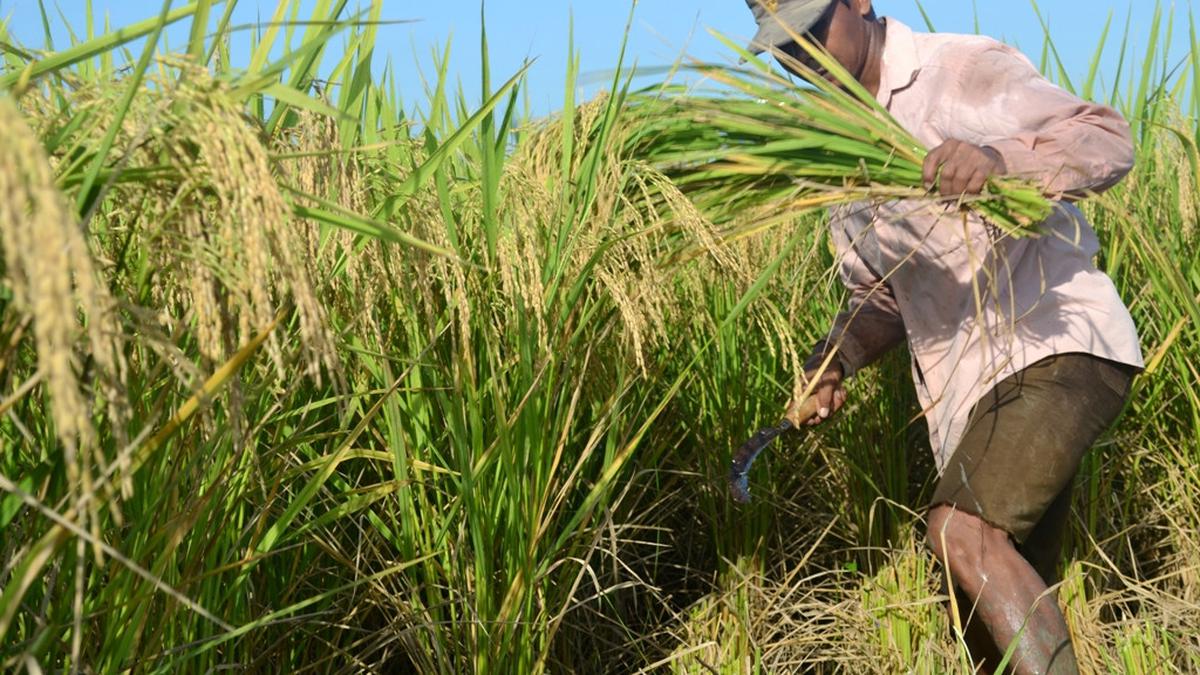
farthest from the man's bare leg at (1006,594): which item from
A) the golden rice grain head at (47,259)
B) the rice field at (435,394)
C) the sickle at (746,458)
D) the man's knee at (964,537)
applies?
the golden rice grain head at (47,259)

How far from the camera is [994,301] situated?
2.75 metres

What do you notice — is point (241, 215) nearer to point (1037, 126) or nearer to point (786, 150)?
point (786, 150)

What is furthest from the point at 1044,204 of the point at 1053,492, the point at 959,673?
the point at 959,673

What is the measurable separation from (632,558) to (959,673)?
832mm

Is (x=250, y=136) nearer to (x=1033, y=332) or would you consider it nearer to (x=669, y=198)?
(x=669, y=198)

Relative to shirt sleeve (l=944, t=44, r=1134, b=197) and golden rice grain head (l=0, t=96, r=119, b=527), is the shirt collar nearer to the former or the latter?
shirt sleeve (l=944, t=44, r=1134, b=197)

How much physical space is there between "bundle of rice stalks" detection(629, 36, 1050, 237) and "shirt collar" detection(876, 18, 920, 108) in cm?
23

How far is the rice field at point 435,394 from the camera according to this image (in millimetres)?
1203

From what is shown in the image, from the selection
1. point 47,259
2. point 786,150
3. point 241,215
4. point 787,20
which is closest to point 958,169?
point 786,150

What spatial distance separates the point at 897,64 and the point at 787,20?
0.31 m

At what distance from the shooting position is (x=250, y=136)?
109 centimetres

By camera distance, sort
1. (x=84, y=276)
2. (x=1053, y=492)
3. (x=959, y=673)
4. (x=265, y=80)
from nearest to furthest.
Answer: (x=84, y=276) → (x=265, y=80) → (x=1053, y=492) → (x=959, y=673)

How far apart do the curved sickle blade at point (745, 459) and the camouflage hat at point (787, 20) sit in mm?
815

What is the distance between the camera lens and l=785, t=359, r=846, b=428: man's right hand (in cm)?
306
